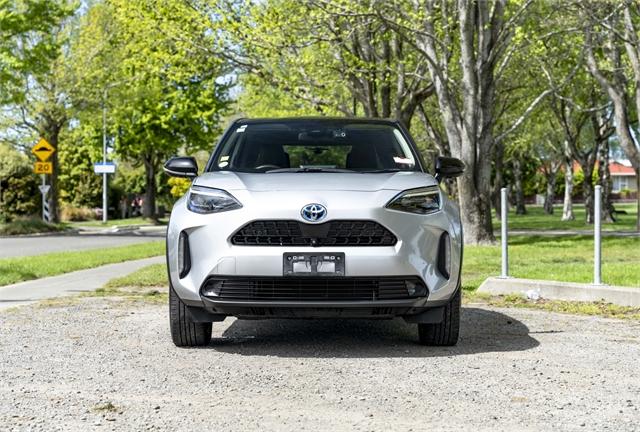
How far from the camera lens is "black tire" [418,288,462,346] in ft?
21.3

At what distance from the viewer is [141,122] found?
45969 millimetres

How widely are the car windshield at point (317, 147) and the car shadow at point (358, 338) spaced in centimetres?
132

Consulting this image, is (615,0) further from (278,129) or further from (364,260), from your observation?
(364,260)

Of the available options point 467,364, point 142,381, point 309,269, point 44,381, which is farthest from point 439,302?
point 44,381

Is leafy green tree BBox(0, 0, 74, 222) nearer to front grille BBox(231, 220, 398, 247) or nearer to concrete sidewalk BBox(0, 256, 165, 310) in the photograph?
concrete sidewalk BBox(0, 256, 165, 310)

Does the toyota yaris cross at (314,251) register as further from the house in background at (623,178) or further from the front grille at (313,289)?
the house in background at (623,178)

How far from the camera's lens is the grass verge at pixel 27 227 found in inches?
1211

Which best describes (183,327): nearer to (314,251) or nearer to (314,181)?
(314,251)

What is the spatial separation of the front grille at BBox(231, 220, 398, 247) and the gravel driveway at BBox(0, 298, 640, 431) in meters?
0.77

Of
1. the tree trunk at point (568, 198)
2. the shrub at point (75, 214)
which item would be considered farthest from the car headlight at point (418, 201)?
the shrub at point (75, 214)

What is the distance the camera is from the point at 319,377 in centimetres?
546

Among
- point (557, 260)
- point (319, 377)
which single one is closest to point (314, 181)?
point (319, 377)

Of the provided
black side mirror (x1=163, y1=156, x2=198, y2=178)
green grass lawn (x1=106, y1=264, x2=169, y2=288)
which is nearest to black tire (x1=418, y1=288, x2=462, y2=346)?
black side mirror (x1=163, y1=156, x2=198, y2=178)

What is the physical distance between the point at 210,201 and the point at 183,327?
3.05ft
